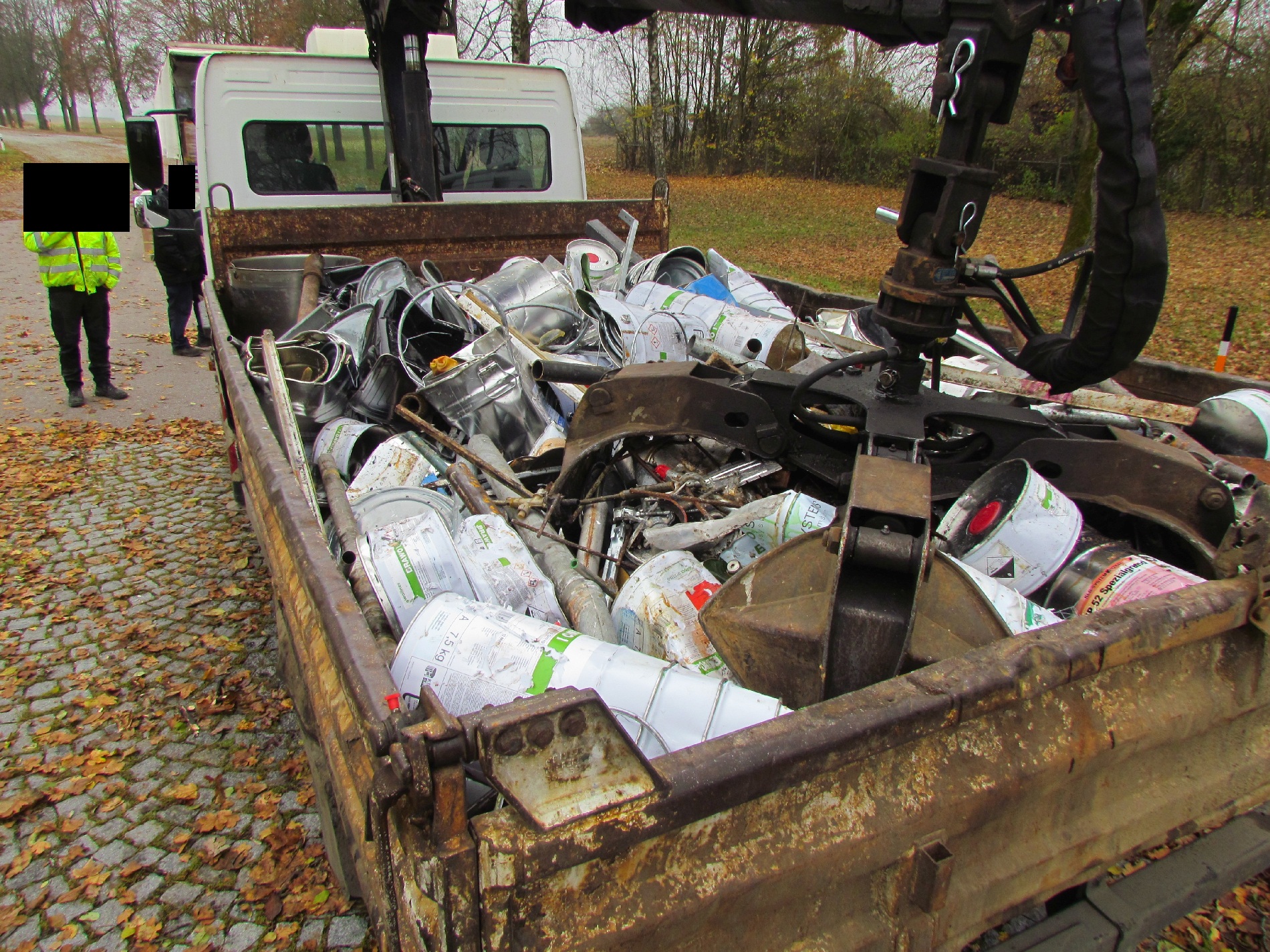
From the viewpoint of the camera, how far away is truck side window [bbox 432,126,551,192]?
5559 mm

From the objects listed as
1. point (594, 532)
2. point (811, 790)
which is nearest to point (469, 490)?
point (594, 532)

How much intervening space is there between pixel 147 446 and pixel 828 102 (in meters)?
23.7

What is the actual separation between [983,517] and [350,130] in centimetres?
464

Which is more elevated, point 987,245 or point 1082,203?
point 1082,203

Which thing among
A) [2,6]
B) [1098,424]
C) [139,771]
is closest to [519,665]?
[139,771]

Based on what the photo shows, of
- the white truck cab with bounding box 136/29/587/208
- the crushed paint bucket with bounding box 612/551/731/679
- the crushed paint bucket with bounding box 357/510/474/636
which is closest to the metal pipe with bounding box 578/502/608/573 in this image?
the crushed paint bucket with bounding box 612/551/731/679

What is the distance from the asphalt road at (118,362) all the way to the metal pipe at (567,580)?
14.7 ft

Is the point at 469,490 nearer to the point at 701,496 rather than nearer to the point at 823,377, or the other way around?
the point at 701,496

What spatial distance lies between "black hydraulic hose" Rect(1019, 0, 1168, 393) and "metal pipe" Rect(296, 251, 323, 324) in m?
3.14

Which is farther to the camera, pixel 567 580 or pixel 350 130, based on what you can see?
pixel 350 130

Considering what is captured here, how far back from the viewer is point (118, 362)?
7.89 meters

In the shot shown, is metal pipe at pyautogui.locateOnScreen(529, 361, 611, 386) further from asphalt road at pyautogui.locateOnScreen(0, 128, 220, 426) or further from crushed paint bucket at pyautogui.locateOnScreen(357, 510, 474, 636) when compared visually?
asphalt road at pyautogui.locateOnScreen(0, 128, 220, 426)

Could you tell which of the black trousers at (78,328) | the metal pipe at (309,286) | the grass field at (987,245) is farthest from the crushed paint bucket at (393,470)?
the grass field at (987,245)

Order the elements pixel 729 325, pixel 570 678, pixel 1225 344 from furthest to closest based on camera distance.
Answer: pixel 729 325, pixel 1225 344, pixel 570 678
